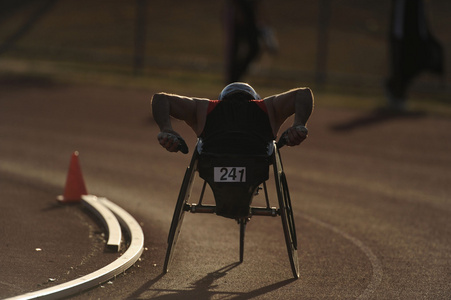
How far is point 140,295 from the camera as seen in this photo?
7.21 m

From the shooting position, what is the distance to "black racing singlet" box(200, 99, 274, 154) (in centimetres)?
763

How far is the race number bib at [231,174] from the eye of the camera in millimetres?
7578

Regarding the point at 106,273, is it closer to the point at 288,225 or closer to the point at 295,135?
the point at 288,225

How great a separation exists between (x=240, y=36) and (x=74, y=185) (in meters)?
13.0

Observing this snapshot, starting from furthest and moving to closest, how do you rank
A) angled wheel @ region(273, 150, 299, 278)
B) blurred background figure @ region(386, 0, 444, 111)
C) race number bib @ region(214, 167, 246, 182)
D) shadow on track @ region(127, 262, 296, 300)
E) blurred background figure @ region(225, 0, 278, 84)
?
blurred background figure @ region(225, 0, 278, 84)
blurred background figure @ region(386, 0, 444, 111)
angled wheel @ region(273, 150, 299, 278)
race number bib @ region(214, 167, 246, 182)
shadow on track @ region(127, 262, 296, 300)

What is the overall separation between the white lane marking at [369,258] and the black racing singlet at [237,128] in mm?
1482

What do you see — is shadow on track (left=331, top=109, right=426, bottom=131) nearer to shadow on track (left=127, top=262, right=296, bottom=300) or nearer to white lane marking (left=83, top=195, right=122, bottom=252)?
white lane marking (left=83, top=195, right=122, bottom=252)

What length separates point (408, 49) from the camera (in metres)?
21.7

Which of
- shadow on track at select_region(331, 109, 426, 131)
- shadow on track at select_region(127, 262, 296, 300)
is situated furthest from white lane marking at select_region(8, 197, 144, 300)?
shadow on track at select_region(331, 109, 426, 131)

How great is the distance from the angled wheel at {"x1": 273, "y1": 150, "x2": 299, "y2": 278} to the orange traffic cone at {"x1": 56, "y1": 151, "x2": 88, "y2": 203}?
4078 millimetres

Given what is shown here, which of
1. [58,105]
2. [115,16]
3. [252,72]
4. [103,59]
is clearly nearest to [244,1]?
[252,72]

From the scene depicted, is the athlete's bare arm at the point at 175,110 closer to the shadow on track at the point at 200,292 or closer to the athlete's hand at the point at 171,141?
the athlete's hand at the point at 171,141

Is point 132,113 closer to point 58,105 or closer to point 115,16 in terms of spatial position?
point 58,105

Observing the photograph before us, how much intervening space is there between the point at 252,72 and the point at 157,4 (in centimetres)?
1429
